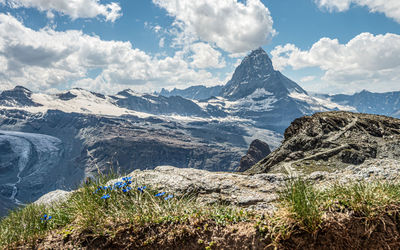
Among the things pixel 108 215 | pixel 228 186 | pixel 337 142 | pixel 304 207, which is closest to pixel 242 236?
pixel 304 207

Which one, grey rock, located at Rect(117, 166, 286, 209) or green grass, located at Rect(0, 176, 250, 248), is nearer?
green grass, located at Rect(0, 176, 250, 248)

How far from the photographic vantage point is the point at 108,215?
5.92 meters

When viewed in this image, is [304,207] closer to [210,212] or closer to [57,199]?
[210,212]

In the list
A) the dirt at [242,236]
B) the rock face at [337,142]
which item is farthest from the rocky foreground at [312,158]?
the dirt at [242,236]

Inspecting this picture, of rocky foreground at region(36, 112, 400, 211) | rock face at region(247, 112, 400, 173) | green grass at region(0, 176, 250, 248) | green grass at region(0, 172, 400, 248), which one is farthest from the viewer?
rock face at region(247, 112, 400, 173)

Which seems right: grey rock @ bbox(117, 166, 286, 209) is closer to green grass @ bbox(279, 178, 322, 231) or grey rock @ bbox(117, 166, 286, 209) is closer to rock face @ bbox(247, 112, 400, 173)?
green grass @ bbox(279, 178, 322, 231)

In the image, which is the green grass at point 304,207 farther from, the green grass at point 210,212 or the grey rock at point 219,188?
the grey rock at point 219,188

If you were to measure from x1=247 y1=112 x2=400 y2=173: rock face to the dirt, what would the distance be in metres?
24.9

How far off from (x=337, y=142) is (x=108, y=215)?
3693 cm

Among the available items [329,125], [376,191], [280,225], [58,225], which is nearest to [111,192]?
[58,225]

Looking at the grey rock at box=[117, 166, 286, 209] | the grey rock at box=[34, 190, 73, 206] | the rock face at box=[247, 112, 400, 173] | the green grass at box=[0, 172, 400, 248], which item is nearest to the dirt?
the green grass at box=[0, 172, 400, 248]

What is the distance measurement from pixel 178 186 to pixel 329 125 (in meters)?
38.7

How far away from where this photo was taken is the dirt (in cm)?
487

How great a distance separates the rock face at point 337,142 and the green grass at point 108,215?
25.3 metres
